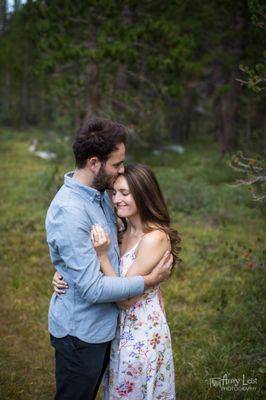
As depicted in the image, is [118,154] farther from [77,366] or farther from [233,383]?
[233,383]

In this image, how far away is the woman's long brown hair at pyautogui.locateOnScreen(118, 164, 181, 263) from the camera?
305 centimetres

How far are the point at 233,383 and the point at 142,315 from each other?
1.71 m

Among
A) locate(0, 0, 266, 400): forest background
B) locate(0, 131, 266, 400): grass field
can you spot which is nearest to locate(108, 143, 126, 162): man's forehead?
locate(0, 0, 266, 400): forest background

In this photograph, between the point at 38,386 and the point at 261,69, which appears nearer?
the point at 261,69

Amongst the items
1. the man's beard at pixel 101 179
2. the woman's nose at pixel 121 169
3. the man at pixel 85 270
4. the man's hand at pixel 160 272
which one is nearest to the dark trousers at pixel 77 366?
the man at pixel 85 270

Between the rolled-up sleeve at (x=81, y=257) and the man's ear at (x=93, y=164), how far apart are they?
0.32m

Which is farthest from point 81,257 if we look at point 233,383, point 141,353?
point 233,383

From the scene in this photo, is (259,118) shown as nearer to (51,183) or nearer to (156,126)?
(156,126)

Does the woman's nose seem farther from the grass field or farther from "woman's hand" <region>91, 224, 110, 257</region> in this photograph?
the grass field

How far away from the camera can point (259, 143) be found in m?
11.8

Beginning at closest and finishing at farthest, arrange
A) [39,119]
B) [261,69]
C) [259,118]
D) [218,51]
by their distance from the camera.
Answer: [261,69] → [218,51] → [259,118] → [39,119]

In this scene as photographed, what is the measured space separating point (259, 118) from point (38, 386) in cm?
1604

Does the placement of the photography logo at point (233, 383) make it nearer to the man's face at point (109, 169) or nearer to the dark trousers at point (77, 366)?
the dark trousers at point (77, 366)

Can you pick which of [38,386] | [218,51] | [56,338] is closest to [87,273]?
[56,338]
